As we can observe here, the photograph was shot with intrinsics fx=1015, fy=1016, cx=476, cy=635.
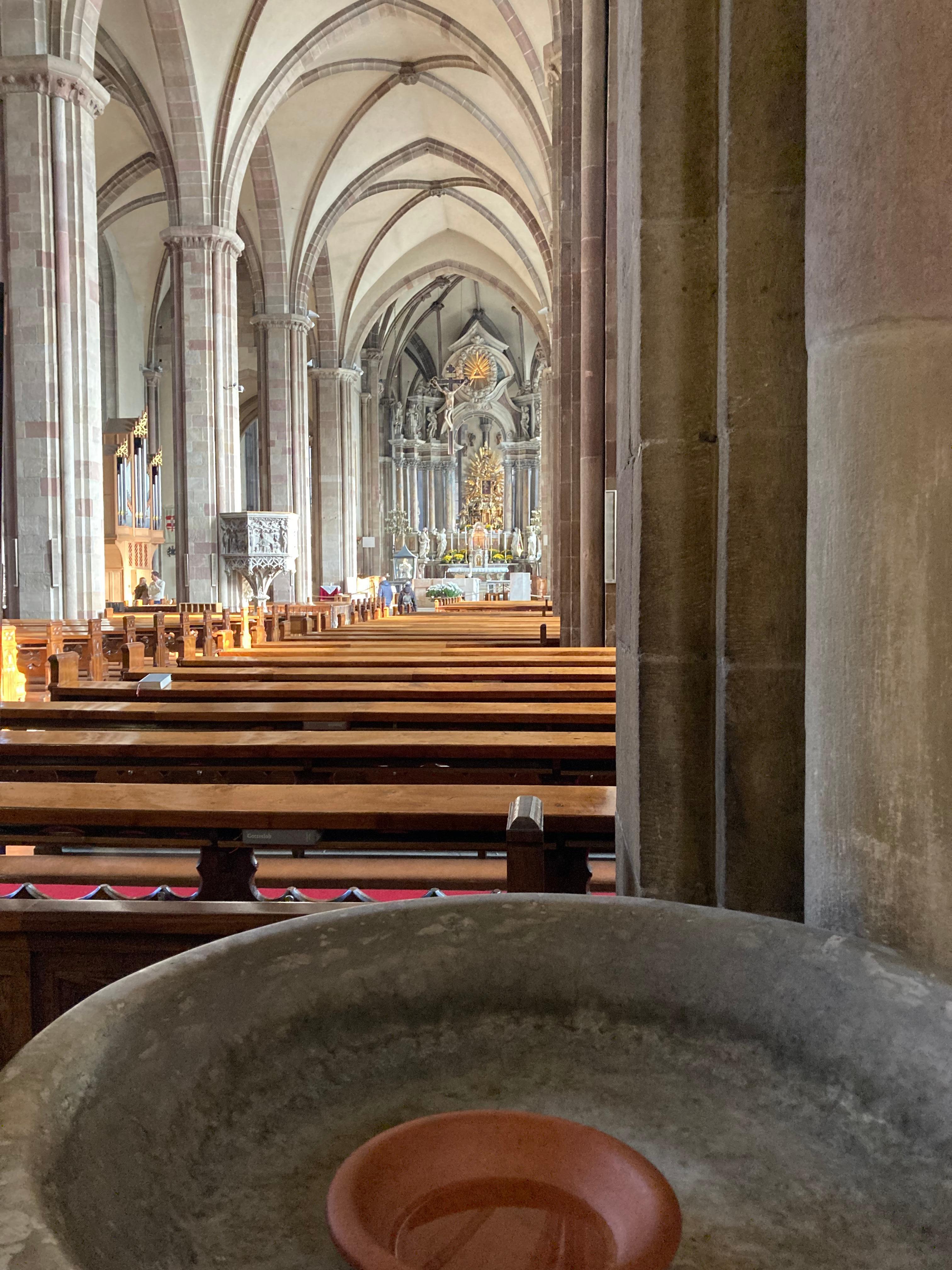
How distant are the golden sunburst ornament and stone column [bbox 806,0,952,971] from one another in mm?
33369

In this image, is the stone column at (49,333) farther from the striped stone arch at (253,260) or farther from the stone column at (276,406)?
the striped stone arch at (253,260)

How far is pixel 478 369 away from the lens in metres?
33.7

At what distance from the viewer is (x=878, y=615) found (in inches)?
45.0

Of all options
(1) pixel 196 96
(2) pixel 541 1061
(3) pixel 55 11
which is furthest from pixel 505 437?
(2) pixel 541 1061

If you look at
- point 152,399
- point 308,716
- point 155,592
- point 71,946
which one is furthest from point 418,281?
point 71,946

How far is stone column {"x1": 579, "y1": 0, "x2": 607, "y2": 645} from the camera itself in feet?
21.6

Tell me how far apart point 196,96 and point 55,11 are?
12.8 feet

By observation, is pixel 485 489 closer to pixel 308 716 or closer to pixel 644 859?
pixel 308 716

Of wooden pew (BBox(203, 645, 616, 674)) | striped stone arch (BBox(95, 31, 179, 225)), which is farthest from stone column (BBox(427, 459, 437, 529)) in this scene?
wooden pew (BBox(203, 645, 616, 674))

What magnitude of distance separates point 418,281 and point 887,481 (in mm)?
28136

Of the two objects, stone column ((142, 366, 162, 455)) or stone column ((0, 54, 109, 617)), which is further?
stone column ((142, 366, 162, 455))

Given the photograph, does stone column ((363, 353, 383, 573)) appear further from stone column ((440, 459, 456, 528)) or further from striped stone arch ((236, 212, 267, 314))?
striped stone arch ((236, 212, 267, 314))

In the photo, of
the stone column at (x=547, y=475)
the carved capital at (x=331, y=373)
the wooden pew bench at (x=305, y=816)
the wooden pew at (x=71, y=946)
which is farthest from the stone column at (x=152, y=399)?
the wooden pew at (x=71, y=946)

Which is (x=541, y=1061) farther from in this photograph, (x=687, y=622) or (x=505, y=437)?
(x=505, y=437)
